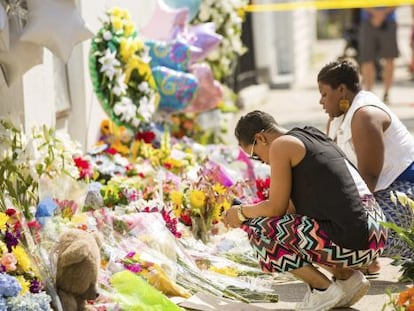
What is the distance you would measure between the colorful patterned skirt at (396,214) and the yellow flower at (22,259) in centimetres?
206

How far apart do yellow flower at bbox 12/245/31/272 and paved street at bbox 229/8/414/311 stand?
4.47 ft

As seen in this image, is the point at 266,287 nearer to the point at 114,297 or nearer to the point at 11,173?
the point at 114,297

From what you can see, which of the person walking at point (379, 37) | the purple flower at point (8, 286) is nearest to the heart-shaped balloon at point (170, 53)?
the purple flower at point (8, 286)

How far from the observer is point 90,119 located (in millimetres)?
8273

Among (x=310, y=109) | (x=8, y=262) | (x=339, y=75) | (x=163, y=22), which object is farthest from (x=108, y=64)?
(x=310, y=109)

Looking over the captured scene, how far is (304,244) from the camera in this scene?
5418 millimetres

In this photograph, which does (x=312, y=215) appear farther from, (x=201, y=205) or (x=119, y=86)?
(x=119, y=86)

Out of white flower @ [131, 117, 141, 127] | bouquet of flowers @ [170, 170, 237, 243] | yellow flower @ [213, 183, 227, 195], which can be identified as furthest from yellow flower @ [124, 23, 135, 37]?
yellow flower @ [213, 183, 227, 195]

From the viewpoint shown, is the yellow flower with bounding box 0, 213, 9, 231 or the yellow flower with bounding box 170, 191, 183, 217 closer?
the yellow flower with bounding box 0, 213, 9, 231

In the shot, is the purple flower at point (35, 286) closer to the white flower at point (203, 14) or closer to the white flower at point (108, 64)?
the white flower at point (108, 64)

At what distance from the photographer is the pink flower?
4.86 meters

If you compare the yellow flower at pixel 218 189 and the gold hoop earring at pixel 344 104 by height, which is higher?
the gold hoop earring at pixel 344 104

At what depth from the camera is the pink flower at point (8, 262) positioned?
4.86m

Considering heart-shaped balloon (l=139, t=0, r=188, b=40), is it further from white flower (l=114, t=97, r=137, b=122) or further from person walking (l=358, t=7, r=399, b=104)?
person walking (l=358, t=7, r=399, b=104)
